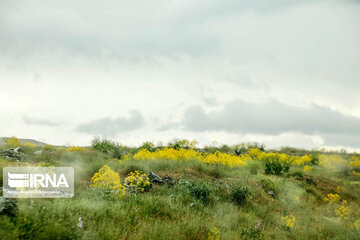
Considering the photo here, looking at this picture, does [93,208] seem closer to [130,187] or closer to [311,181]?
[130,187]

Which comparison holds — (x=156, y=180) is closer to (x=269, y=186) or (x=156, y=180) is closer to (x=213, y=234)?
(x=213, y=234)

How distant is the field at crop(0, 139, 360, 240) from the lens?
4.52m

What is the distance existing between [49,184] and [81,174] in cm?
281

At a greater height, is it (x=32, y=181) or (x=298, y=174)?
Result: (x=32, y=181)

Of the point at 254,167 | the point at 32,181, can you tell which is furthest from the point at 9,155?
the point at 254,167

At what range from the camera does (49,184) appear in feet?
24.2

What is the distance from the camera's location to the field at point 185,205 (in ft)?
14.8

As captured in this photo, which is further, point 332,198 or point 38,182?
point 332,198

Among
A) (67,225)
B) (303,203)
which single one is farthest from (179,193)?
(303,203)

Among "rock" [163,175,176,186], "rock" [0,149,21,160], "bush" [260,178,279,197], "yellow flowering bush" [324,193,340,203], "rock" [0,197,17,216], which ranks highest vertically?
"rock" [0,149,21,160]

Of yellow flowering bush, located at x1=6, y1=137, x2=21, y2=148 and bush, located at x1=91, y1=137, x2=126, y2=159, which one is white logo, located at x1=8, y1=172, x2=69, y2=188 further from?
yellow flowering bush, located at x1=6, y1=137, x2=21, y2=148

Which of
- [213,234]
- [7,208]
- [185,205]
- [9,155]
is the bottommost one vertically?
[213,234]

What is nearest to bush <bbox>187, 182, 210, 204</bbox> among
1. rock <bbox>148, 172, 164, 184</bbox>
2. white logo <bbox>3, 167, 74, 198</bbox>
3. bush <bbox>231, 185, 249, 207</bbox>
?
bush <bbox>231, 185, 249, 207</bbox>

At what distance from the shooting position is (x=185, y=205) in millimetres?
7496
